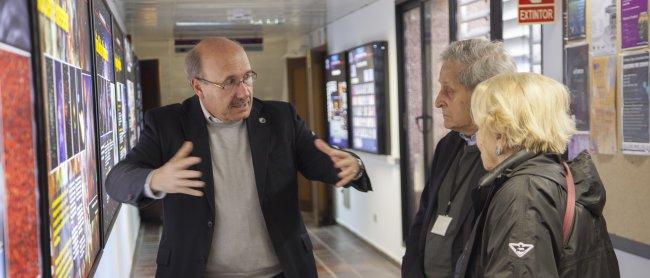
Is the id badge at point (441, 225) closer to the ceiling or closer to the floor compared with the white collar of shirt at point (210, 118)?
closer to the floor

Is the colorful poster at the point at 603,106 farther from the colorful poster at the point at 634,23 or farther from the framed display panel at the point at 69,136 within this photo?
the framed display panel at the point at 69,136

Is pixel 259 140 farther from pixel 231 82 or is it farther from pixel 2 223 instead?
pixel 2 223

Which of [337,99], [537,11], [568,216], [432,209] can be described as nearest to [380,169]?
[337,99]

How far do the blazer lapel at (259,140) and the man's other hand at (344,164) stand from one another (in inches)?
8.0

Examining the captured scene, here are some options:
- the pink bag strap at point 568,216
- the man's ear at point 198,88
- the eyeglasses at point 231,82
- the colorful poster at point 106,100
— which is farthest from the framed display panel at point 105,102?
the pink bag strap at point 568,216

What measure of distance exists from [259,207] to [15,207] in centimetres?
78

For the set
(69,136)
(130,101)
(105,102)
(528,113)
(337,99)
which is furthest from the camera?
(337,99)

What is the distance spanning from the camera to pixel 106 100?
3896 millimetres

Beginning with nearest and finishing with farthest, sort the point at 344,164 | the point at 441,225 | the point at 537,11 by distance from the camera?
the point at 344,164, the point at 441,225, the point at 537,11

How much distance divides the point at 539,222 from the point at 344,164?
0.67m

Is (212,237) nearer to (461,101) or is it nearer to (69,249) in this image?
(69,249)

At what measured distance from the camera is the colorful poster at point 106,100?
347 cm

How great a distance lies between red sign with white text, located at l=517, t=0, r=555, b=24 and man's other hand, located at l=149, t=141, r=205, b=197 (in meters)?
2.33

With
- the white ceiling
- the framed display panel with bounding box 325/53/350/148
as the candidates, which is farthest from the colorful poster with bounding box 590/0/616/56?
the framed display panel with bounding box 325/53/350/148
